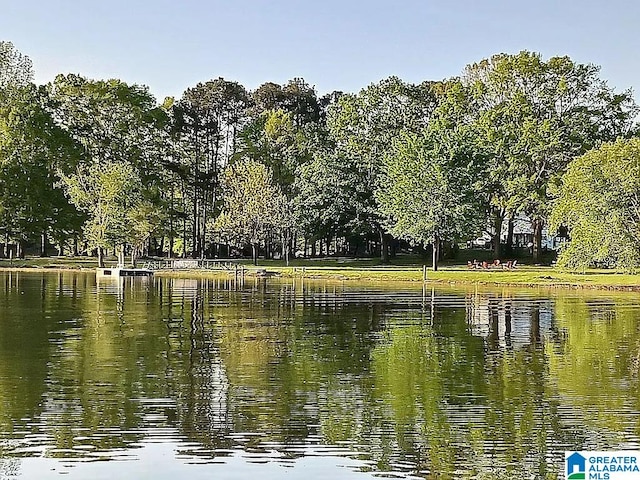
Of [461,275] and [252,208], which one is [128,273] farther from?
[461,275]

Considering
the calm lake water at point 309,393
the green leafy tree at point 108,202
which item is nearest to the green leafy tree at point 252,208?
the green leafy tree at point 108,202

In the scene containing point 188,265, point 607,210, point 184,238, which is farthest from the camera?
point 184,238

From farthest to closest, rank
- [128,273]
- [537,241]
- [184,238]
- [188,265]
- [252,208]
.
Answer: [184,238]
[252,208]
[537,241]
[188,265]
[128,273]

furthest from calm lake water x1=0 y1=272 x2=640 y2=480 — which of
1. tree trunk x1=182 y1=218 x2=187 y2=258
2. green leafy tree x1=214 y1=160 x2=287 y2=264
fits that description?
tree trunk x1=182 y1=218 x2=187 y2=258

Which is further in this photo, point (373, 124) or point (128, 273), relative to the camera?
point (373, 124)

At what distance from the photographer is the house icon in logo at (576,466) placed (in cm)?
963

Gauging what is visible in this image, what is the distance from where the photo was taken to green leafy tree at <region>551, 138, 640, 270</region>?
159 feet

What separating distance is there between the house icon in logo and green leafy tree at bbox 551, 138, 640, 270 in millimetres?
40124

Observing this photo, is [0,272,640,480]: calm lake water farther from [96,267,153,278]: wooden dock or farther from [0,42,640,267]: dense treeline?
[0,42,640,267]: dense treeline

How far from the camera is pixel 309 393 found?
50.8 ft

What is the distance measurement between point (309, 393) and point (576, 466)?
20.8ft

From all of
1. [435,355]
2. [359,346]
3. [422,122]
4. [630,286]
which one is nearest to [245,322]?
[359,346]

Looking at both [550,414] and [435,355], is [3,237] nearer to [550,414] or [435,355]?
[435,355]

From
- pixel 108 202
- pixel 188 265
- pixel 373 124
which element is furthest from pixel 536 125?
pixel 108 202
